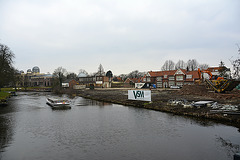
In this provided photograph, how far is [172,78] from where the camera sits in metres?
75.8

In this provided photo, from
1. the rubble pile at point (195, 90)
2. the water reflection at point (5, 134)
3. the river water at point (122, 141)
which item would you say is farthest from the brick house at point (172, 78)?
the water reflection at point (5, 134)

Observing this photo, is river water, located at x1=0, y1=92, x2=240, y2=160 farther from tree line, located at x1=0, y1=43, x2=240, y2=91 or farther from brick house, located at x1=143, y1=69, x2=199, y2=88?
brick house, located at x1=143, y1=69, x2=199, y2=88

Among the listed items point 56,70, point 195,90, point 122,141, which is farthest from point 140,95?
point 56,70

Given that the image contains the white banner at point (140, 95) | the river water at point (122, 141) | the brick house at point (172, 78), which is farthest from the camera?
the brick house at point (172, 78)

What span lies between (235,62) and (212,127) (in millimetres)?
6205

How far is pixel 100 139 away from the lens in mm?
13219

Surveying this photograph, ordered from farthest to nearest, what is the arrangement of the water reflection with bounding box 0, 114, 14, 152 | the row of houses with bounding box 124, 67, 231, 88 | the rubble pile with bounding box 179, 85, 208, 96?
the row of houses with bounding box 124, 67, 231, 88 → the rubble pile with bounding box 179, 85, 208, 96 → the water reflection with bounding box 0, 114, 14, 152

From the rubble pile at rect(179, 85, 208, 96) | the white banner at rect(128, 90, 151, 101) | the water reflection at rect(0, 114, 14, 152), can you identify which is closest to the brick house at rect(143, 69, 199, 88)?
the rubble pile at rect(179, 85, 208, 96)

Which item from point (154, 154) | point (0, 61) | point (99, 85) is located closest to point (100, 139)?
point (154, 154)

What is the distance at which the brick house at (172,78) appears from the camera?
70500 millimetres

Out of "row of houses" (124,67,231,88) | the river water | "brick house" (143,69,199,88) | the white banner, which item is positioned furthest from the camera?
"brick house" (143,69,199,88)

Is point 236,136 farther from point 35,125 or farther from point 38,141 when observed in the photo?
point 35,125

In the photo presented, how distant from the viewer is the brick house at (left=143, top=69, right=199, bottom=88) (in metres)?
70.5

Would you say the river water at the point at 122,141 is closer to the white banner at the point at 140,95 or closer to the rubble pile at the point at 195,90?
the white banner at the point at 140,95
